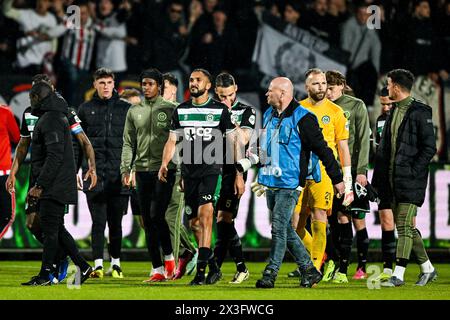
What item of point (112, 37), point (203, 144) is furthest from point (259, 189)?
point (112, 37)

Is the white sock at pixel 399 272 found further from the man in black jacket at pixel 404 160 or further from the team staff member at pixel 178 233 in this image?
the team staff member at pixel 178 233

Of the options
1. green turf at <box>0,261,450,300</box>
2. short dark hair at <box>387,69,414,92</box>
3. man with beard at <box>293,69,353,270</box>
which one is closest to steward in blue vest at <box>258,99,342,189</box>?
man with beard at <box>293,69,353,270</box>

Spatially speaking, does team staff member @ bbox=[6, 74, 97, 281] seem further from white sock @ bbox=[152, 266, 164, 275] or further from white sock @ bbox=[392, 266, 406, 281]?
white sock @ bbox=[392, 266, 406, 281]

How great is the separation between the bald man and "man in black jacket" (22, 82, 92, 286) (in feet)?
6.29

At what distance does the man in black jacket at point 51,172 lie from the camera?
10.6 metres

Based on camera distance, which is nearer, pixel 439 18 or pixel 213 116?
pixel 213 116

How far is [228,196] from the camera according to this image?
1188 cm

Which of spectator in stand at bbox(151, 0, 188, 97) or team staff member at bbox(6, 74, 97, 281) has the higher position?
spectator in stand at bbox(151, 0, 188, 97)

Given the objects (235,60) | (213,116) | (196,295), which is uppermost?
(235,60)

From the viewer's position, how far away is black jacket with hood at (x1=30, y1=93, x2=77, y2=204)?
10.6 metres

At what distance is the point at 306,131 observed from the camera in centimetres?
1038

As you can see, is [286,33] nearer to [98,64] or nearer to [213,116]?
[98,64]

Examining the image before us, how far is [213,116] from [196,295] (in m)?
2.16

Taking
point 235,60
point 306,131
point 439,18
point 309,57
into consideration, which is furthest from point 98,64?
point 306,131
